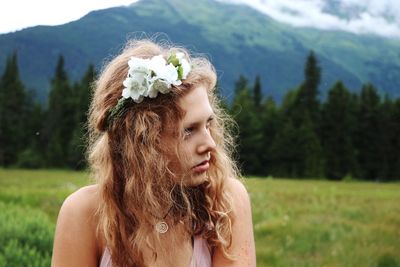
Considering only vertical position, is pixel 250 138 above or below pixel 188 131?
below

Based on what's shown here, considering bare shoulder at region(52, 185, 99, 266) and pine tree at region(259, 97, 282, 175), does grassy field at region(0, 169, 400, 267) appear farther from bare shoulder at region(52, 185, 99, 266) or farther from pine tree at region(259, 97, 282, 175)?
pine tree at region(259, 97, 282, 175)

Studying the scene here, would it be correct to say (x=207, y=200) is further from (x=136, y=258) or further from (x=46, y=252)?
(x=46, y=252)

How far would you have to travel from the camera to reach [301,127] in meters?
51.3

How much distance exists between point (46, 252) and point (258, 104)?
180ft

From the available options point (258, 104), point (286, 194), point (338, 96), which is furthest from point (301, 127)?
point (286, 194)

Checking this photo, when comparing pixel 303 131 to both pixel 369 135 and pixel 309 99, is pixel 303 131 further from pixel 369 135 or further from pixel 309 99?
pixel 369 135

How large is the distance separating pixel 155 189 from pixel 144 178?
0.20 feet

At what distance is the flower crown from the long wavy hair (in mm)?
24

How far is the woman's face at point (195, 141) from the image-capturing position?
80.8 inches

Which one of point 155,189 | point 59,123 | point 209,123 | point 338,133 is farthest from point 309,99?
point 155,189

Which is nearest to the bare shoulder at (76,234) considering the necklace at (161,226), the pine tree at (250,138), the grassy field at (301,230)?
the necklace at (161,226)

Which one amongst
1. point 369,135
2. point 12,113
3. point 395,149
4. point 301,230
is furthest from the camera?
point 12,113

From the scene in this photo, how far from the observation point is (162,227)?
212 cm

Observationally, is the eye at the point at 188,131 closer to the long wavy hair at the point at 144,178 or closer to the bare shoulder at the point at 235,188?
the long wavy hair at the point at 144,178
